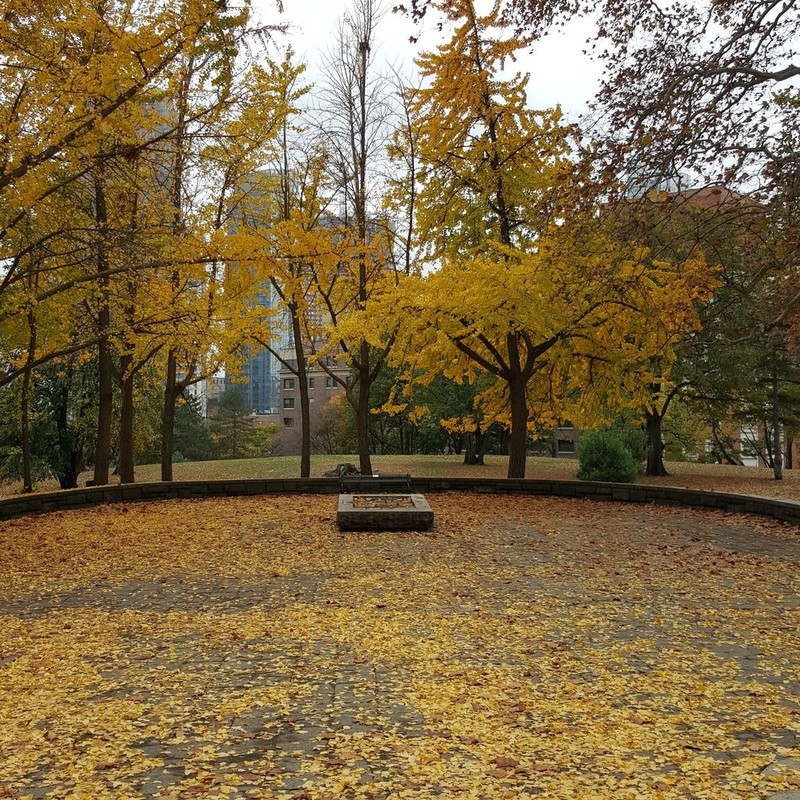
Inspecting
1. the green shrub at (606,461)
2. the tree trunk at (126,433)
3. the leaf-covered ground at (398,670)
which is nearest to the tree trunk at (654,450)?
the green shrub at (606,461)

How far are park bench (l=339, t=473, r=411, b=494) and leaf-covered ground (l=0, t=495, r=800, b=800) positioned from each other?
442 centimetres

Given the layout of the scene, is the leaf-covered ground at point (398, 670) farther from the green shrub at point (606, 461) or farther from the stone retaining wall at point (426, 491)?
the green shrub at point (606, 461)

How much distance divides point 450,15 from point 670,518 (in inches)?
425

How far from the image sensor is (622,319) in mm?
13305

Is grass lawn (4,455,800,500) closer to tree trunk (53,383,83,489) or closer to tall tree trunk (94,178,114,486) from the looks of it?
tree trunk (53,383,83,489)

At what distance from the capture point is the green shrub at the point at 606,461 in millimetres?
18859

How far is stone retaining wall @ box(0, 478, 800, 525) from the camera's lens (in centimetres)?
1154

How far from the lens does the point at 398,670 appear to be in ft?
15.0

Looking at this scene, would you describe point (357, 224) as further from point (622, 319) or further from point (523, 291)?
point (622, 319)

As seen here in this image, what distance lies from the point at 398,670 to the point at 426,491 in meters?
10.1

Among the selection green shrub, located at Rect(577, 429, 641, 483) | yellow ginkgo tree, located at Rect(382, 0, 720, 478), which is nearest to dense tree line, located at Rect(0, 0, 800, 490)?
yellow ginkgo tree, located at Rect(382, 0, 720, 478)

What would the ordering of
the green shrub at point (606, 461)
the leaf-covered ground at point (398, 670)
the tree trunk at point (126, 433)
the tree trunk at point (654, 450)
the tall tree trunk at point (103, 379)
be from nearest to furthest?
the leaf-covered ground at point (398, 670) < the tall tree trunk at point (103, 379) < the tree trunk at point (126, 433) < the green shrub at point (606, 461) < the tree trunk at point (654, 450)

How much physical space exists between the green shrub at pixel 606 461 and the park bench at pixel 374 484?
24.7ft

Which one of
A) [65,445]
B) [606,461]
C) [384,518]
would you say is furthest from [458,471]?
[384,518]
